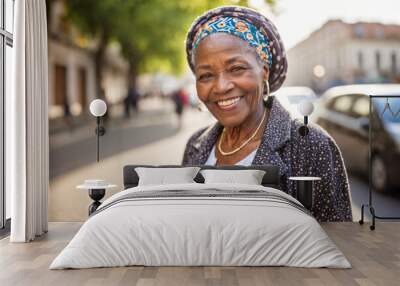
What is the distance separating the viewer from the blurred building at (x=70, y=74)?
6336 mm

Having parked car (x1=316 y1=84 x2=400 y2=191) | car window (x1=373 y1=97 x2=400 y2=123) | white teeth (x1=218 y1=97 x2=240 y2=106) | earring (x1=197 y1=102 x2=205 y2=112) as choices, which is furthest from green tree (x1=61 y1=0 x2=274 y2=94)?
car window (x1=373 y1=97 x2=400 y2=123)

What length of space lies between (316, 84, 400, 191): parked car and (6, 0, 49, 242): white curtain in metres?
2.58

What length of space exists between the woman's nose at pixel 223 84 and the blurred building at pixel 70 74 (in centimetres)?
108

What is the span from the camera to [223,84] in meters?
5.81

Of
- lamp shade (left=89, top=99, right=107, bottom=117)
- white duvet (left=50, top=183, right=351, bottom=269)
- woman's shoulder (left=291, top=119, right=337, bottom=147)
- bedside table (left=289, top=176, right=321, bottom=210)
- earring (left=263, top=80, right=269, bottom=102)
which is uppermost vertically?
earring (left=263, top=80, right=269, bottom=102)

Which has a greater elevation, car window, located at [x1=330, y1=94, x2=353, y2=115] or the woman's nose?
the woman's nose

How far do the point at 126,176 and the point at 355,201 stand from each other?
86.0 inches

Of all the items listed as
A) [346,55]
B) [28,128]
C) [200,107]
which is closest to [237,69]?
[200,107]

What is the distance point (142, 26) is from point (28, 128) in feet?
6.76

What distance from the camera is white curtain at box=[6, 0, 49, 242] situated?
16.8 ft

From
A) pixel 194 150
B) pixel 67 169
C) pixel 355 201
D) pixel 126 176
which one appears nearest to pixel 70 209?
pixel 67 169

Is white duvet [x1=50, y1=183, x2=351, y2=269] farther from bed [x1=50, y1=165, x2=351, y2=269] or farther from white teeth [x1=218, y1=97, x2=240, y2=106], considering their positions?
white teeth [x1=218, y1=97, x2=240, y2=106]

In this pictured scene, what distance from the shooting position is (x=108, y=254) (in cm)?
398

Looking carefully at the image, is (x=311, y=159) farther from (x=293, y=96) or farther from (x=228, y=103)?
(x=228, y=103)
